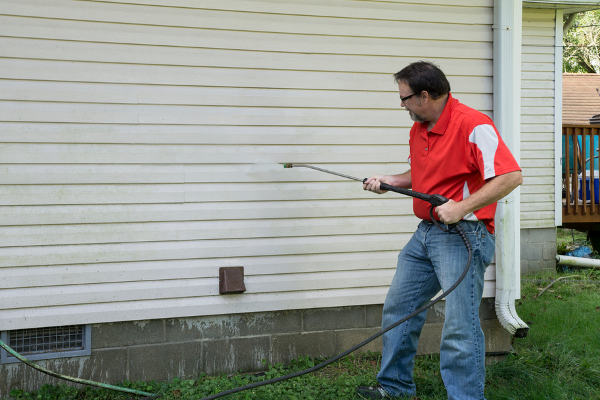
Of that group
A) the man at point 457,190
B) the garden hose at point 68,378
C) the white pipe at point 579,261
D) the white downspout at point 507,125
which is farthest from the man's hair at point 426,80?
the white pipe at point 579,261

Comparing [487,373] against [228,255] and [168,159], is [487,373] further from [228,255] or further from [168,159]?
[168,159]

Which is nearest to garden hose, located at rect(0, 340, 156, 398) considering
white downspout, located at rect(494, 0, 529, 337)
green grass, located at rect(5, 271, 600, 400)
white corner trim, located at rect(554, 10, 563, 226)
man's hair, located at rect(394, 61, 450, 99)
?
green grass, located at rect(5, 271, 600, 400)

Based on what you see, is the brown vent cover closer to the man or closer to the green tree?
the man

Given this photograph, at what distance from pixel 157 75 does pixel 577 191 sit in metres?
7.28

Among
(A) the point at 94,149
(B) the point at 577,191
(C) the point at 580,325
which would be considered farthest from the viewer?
(B) the point at 577,191

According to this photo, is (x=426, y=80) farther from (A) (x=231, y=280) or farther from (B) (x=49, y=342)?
(B) (x=49, y=342)

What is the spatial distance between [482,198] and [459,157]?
24cm

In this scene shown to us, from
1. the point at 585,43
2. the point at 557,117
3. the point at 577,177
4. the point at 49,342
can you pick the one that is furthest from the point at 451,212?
the point at 585,43

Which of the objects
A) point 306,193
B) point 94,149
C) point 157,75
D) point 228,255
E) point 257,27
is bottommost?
point 228,255

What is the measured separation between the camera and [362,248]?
4.15 metres

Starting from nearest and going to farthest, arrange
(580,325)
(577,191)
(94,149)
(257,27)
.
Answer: (94,149) < (257,27) < (580,325) < (577,191)

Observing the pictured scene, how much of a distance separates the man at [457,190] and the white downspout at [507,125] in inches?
51.4

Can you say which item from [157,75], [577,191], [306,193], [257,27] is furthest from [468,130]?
[577,191]

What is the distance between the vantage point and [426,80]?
297 cm
